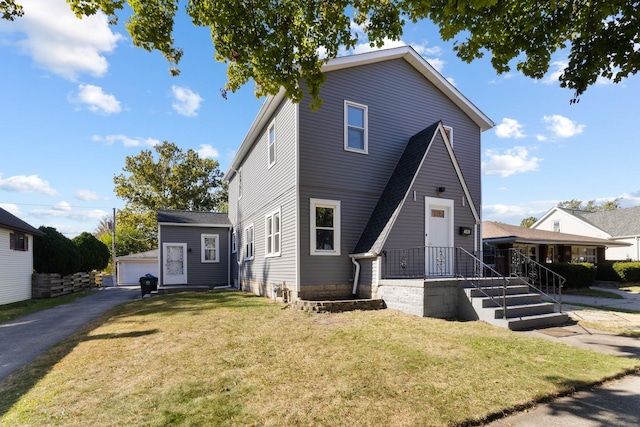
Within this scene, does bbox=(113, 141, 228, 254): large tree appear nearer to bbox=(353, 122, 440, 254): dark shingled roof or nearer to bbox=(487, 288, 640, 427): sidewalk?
bbox=(353, 122, 440, 254): dark shingled roof

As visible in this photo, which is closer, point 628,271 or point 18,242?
point 18,242

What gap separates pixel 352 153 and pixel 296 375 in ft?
26.3

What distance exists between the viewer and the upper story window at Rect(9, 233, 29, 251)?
16.5 meters

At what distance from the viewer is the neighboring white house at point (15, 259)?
1551cm

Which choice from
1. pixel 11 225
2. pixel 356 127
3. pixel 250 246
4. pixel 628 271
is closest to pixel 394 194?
pixel 356 127

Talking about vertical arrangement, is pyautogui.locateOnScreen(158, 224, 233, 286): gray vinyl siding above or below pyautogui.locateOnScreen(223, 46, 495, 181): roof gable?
below

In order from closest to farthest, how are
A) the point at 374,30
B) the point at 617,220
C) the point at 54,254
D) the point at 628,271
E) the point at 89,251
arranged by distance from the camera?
the point at 374,30
the point at 54,254
the point at 628,271
the point at 89,251
the point at 617,220

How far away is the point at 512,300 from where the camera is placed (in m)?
8.92

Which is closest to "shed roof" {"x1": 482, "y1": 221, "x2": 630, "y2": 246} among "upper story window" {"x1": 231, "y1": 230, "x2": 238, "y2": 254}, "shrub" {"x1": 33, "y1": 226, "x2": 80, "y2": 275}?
"upper story window" {"x1": 231, "y1": 230, "x2": 238, "y2": 254}

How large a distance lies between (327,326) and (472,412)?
4056mm

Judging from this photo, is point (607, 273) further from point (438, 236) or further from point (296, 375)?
point (296, 375)

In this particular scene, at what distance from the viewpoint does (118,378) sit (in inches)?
193

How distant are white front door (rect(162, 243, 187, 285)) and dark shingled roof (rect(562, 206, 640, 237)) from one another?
36.9 m

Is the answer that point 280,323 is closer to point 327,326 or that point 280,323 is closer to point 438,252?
point 327,326
